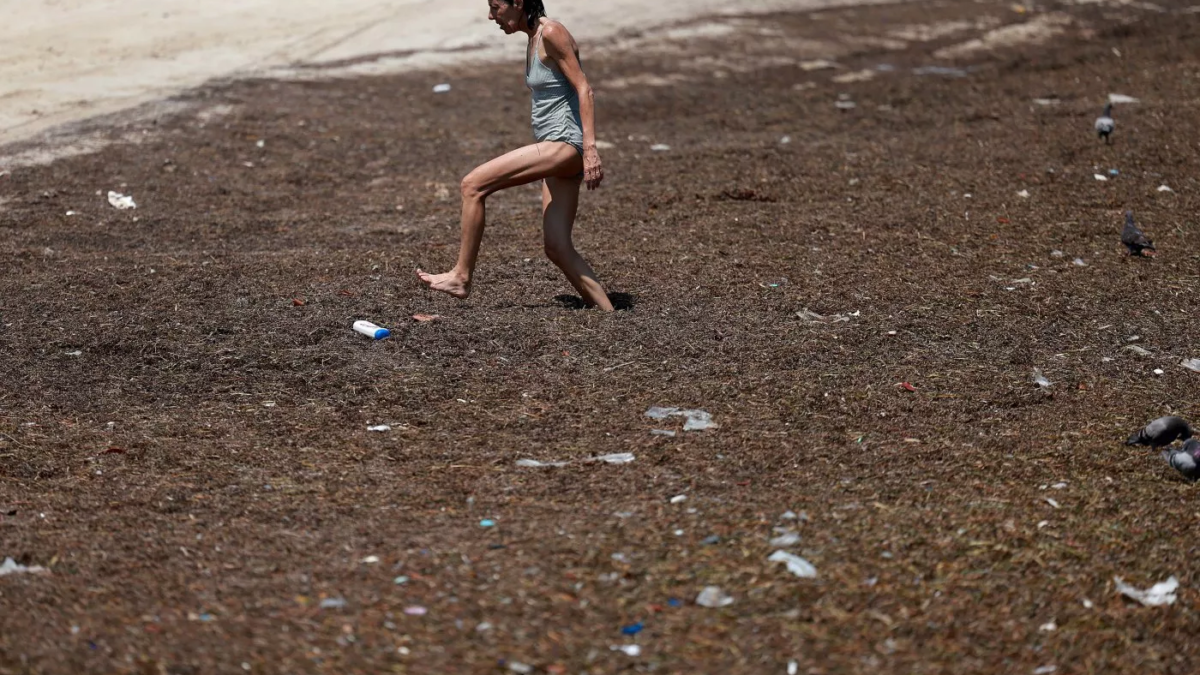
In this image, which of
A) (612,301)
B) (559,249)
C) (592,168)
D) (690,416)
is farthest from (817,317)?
(690,416)

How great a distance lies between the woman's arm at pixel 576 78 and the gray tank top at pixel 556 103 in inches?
2.7

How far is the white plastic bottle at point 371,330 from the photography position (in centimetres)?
631

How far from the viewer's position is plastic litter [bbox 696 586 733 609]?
3893 mm

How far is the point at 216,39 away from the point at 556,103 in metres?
9.73

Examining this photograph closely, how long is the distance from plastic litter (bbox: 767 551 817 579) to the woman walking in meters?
2.43

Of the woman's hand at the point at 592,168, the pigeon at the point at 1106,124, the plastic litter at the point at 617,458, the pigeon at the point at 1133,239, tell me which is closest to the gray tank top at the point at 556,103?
the woman's hand at the point at 592,168

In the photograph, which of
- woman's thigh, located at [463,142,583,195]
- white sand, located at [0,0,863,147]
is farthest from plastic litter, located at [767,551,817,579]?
white sand, located at [0,0,863,147]

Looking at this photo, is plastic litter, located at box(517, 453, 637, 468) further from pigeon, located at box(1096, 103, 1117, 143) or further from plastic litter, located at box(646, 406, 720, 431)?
pigeon, located at box(1096, 103, 1117, 143)

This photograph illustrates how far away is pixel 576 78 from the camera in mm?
6086

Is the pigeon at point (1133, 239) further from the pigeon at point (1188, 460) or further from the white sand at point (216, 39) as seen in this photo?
the white sand at point (216, 39)

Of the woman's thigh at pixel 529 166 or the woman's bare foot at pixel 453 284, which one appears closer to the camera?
the woman's thigh at pixel 529 166

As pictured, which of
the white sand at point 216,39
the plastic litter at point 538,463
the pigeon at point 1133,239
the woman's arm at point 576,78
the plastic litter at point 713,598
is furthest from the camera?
the white sand at point 216,39

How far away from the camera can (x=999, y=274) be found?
775cm

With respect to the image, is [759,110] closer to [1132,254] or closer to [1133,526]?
[1132,254]
